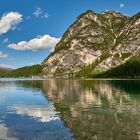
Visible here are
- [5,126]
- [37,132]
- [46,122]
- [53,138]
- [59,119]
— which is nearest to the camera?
[53,138]

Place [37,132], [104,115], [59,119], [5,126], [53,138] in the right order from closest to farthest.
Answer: [53,138]
[37,132]
[5,126]
[59,119]
[104,115]

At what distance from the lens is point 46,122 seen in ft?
139

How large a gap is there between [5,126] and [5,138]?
7.56 m

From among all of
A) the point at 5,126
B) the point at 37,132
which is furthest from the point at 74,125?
the point at 5,126

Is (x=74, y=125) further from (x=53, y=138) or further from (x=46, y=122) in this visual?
(x=53, y=138)

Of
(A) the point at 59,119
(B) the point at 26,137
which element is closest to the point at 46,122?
(A) the point at 59,119

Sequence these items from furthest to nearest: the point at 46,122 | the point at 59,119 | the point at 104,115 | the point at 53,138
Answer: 1. the point at 104,115
2. the point at 59,119
3. the point at 46,122
4. the point at 53,138

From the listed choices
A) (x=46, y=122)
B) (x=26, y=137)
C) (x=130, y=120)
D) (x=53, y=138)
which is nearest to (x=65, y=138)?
(x=53, y=138)

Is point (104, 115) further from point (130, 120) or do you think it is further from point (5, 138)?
point (5, 138)

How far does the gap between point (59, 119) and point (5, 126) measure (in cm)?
868

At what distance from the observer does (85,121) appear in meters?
42.6

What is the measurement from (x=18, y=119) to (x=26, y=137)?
45.4 ft

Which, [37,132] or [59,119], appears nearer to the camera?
[37,132]

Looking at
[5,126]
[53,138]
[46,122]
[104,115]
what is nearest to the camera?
[53,138]
